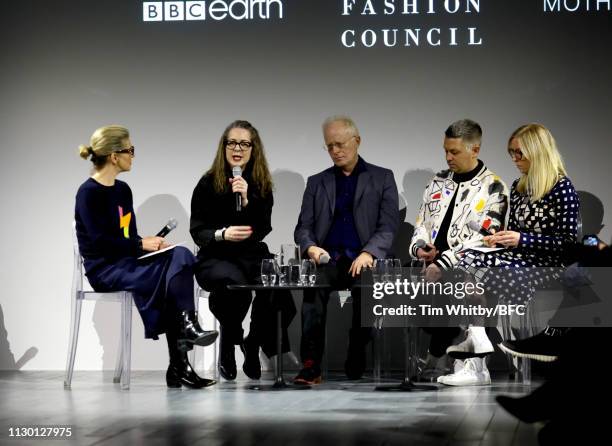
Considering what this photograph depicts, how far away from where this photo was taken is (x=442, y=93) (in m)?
5.58

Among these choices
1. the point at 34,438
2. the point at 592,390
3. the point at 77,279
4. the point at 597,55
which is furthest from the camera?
the point at 597,55

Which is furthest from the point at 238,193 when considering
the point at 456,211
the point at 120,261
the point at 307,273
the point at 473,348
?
the point at 473,348

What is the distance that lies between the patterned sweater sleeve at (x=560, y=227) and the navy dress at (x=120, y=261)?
1.69m

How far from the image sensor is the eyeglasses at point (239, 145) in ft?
16.5

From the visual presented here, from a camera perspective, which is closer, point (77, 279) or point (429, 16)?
point (77, 279)

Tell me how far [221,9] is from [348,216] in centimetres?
153

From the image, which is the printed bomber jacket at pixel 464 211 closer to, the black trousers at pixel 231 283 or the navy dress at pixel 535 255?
the navy dress at pixel 535 255

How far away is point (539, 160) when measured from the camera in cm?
477

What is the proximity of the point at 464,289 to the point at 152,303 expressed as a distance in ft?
5.13

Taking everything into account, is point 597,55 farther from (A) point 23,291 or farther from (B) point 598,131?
(A) point 23,291

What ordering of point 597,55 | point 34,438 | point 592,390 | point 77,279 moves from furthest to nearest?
point 597,55 → point 77,279 → point 34,438 → point 592,390

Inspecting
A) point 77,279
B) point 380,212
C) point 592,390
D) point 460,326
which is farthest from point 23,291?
point 592,390

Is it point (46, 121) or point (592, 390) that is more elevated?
point (46, 121)

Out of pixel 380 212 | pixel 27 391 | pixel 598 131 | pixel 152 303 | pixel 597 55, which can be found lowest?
pixel 27 391
